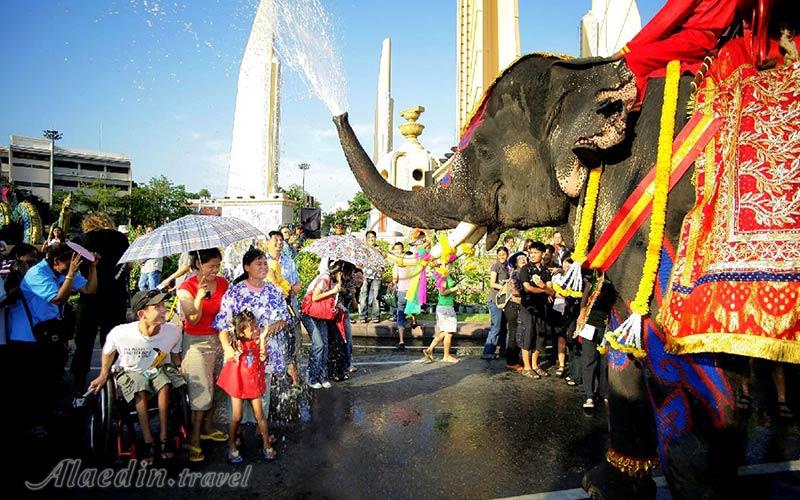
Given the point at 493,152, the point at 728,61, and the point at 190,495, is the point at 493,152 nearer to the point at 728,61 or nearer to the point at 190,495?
the point at 728,61

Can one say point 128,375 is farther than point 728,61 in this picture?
Yes

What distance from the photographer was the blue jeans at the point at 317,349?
6.71 metres

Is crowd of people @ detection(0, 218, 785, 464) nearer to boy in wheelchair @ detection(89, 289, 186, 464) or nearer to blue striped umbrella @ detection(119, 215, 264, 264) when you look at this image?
boy in wheelchair @ detection(89, 289, 186, 464)

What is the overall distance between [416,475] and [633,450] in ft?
7.54

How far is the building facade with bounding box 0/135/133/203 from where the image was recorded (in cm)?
7162

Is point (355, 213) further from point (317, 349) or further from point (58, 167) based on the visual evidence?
point (58, 167)

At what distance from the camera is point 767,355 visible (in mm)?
1615

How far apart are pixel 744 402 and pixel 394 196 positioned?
5.81 feet

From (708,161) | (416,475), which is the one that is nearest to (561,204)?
(708,161)

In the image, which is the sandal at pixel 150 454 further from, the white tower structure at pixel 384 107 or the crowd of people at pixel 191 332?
the white tower structure at pixel 384 107

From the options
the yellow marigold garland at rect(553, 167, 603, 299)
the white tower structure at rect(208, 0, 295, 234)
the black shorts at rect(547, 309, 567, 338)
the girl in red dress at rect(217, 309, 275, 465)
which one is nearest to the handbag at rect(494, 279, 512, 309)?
the black shorts at rect(547, 309, 567, 338)

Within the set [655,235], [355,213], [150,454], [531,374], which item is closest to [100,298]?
[150,454]

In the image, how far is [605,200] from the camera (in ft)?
7.14

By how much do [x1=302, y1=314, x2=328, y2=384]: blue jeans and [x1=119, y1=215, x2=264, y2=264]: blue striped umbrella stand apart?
6.08ft
